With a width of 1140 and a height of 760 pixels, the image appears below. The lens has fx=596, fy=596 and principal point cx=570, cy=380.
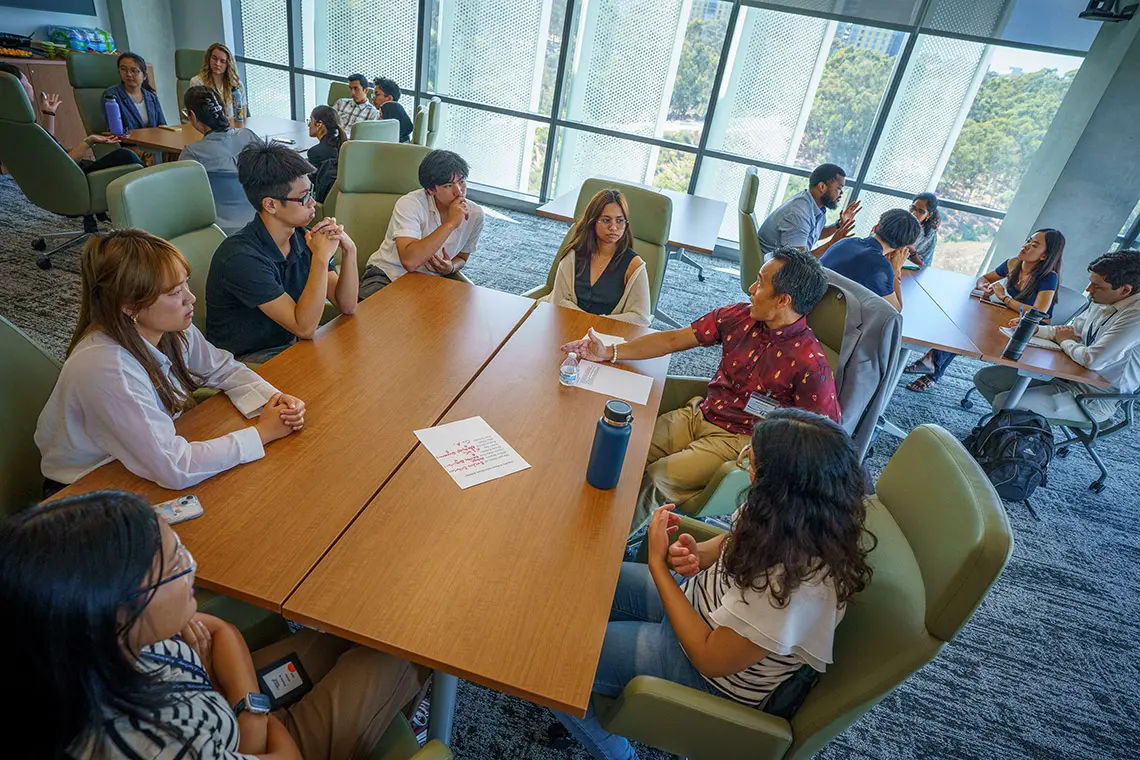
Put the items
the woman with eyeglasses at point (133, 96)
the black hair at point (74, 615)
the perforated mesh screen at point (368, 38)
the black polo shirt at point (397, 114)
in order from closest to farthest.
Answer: the black hair at point (74, 615), the woman with eyeglasses at point (133, 96), the black polo shirt at point (397, 114), the perforated mesh screen at point (368, 38)

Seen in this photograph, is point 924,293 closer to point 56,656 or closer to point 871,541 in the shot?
point 871,541

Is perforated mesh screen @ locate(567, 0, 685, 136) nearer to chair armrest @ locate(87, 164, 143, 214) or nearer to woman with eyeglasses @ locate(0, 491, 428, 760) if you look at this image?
chair armrest @ locate(87, 164, 143, 214)

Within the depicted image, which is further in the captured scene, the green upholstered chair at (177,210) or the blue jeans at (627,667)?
the green upholstered chair at (177,210)

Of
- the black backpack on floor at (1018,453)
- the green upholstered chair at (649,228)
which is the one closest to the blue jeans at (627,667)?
the green upholstered chair at (649,228)

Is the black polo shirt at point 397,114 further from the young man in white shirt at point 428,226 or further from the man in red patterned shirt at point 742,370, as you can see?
the man in red patterned shirt at point 742,370

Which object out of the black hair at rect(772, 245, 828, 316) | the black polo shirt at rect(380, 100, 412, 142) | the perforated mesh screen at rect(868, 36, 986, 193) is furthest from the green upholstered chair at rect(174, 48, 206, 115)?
the perforated mesh screen at rect(868, 36, 986, 193)

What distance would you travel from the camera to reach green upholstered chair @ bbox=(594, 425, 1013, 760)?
1021 millimetres

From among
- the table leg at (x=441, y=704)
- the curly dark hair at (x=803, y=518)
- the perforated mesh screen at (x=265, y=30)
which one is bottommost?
the table leg at (x=441, y=704)

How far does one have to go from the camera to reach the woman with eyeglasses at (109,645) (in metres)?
0.72

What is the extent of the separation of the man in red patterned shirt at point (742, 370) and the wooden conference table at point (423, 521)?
33 centimetres

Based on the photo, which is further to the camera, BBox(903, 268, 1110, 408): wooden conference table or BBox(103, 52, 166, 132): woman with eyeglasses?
BBox(103, 52, 166, 132): woman with eyeglasses

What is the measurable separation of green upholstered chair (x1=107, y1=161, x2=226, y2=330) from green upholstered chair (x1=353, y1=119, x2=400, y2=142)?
1530mm

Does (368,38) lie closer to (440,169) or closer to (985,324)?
(440,169)

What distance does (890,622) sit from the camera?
1.11 m
